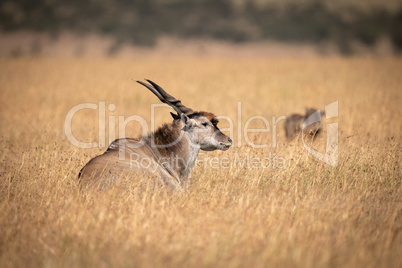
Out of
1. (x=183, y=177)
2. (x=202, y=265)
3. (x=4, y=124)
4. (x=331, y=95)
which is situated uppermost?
(x=331, y=95)

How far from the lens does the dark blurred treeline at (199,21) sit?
232ft

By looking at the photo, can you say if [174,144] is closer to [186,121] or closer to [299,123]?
[186,121]

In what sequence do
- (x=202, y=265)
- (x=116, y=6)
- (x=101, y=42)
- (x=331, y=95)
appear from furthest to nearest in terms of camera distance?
(x=116, y=6) → (x=101, y=42) → (x=331, y=95) → (x=202, y=265)

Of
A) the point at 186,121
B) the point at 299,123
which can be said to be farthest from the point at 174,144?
the point at 299,123

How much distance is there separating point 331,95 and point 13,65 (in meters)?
21.5

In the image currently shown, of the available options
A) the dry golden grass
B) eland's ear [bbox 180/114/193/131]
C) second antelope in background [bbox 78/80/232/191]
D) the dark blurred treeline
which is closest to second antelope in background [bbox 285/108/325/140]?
the dry golden grass

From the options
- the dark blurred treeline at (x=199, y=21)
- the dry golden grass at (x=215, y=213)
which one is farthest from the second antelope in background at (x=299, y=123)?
the dark blurred treeline at (x=199, y=21)

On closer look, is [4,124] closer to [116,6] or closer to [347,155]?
[347,155]

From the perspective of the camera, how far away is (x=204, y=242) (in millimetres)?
5148

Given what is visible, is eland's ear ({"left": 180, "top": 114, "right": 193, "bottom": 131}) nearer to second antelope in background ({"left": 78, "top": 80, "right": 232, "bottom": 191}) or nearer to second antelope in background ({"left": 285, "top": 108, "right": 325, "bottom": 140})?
second antelope in background ({"left": 78, "top": 80, "right": 232, "bottom": 191})

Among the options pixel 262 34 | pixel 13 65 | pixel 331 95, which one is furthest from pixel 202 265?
pixel 262 34

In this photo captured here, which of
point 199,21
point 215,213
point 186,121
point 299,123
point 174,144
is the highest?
point 199,21

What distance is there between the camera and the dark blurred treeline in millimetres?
70812

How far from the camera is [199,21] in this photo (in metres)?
75.6
